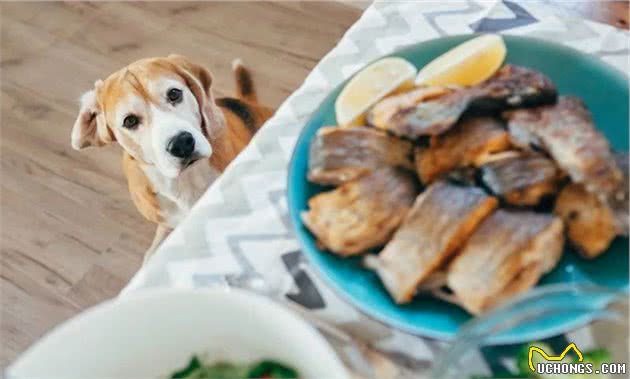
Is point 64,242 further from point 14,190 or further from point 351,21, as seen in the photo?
point 351,21

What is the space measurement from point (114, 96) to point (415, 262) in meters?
0.49

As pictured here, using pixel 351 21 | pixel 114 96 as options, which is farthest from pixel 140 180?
pixel 351 21

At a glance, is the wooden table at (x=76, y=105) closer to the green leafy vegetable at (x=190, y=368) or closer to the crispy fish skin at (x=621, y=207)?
the green leafy vegetable at (x=190, y=368)

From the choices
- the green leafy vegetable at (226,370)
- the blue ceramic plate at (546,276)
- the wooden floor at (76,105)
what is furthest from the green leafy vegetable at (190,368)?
the wooden floor at (76,105)

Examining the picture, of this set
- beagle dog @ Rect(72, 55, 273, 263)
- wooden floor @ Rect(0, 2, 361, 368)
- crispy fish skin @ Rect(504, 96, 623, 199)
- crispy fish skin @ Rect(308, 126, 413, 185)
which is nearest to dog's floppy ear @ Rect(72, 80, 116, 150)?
beagle dog @ Rect(72, 55, 273, 263)

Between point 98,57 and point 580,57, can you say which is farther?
point 98,57

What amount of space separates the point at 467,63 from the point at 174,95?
38 cm

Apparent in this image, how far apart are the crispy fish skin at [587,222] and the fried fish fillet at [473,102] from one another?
0.29 ft

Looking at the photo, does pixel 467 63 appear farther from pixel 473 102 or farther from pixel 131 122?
pixel 131 122

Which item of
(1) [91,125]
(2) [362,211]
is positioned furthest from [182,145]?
(2) [362,211]

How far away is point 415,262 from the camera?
541 mm

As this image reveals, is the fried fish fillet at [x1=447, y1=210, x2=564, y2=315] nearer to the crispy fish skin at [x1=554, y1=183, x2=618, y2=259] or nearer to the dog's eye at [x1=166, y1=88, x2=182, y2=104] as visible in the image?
the crispy fish skin at [x1=554, y1=183, x2=618, y2=259]

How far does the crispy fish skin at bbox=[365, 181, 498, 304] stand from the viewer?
0.54 meters

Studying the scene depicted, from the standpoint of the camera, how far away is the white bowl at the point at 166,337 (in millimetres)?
517
